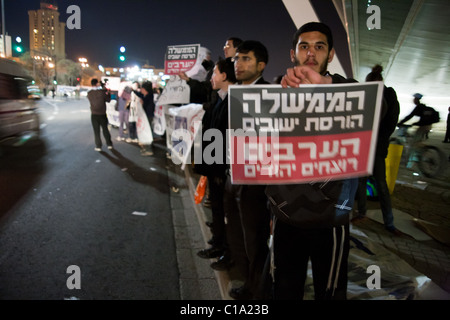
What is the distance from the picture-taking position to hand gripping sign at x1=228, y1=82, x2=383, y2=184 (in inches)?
66.4

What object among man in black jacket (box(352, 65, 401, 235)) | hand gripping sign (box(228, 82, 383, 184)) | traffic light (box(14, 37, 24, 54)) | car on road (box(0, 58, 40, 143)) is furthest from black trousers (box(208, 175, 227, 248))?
traffic light (box(14, 37, 24, 54))

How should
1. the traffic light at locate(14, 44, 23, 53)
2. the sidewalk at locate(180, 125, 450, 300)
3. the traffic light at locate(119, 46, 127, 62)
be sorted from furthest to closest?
the traffic light at locate(14, 44, 23, 53) → the traffic light at locate(119, 46, 127, 62) → the sidewalk at locate(180, 125, 450, 300)

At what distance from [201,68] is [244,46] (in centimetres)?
500

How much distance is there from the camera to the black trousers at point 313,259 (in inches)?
70.3

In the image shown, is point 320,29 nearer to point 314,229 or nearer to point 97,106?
point 314,229

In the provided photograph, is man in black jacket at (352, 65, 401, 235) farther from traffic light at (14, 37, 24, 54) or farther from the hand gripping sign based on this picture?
traffic light at (14, 37, 24, 54)

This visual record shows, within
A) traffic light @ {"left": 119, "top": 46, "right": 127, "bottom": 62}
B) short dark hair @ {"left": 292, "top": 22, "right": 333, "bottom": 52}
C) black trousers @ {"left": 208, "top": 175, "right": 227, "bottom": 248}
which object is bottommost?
black trousers @ {"left": 208, "top": 175, "right": 227, "bottom": 248}

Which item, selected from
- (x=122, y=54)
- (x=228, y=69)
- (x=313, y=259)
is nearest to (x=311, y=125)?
(x=313, y=259)

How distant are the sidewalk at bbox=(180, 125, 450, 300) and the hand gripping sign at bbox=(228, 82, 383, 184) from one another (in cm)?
148

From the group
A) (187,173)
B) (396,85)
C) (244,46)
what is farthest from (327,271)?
(396,85)

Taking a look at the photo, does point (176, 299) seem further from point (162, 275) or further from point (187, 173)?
point (187, 173)

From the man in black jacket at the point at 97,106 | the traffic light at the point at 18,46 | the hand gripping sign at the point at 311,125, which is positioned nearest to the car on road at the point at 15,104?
the man in black jacket at the point at 97,106

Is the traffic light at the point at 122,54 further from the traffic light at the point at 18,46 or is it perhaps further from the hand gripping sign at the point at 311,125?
the hand gripping sign at the point at 311,125

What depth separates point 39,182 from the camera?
5.91 m
